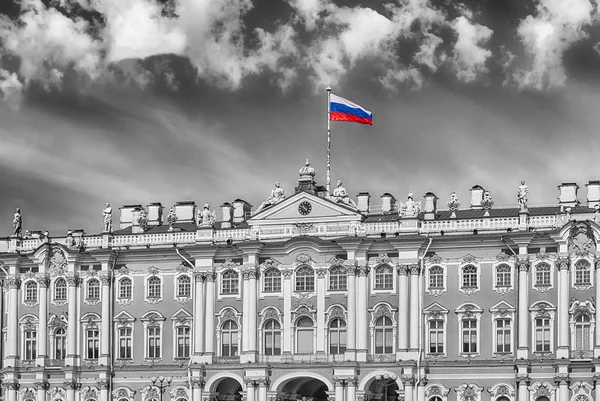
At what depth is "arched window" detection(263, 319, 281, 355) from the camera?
11175 centimetres

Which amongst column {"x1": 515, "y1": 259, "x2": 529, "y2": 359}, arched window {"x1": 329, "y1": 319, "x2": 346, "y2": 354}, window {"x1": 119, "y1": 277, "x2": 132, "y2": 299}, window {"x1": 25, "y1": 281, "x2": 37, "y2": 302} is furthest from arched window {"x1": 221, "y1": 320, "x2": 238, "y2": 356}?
column {"x1": 515, "y1": 259, "x2": 529, "y2": 359}

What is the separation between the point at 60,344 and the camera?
118m

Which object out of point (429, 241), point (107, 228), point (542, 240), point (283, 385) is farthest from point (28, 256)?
point (542, 240)

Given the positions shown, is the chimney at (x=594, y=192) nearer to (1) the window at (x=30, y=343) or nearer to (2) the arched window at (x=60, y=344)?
(2) the arched window at (x=60, y=344)

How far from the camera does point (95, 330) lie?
117000 millimetres

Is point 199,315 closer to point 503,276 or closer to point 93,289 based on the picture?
point 93,289

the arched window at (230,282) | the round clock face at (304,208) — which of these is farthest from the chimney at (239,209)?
the round clock face at (304,208)

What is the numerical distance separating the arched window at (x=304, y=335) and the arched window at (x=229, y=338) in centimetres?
501

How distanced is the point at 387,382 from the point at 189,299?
16433 mm

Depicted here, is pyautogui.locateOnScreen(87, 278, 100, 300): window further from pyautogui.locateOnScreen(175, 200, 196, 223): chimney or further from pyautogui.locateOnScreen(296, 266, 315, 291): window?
pyautogui.locateOnScreen(296, 266, 315, 291): window

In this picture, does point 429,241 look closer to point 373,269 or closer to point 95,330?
point 373,269

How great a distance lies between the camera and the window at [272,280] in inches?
4419

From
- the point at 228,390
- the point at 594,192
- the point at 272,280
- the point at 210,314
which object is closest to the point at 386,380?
the point at 272,280

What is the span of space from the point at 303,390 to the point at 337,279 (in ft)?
33.1
